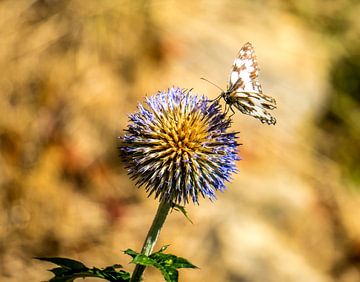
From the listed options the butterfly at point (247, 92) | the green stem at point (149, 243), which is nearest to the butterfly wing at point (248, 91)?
the butterfly at point (247, 92)

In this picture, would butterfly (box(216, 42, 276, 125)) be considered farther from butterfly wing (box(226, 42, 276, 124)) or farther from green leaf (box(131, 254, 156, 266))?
green leaf (box(131, 254, 156, 266))

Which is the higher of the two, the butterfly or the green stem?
the butterfly

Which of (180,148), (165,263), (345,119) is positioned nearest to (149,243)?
(165,263)

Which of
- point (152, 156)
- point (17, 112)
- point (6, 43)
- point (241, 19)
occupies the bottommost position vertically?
point (152, 156)

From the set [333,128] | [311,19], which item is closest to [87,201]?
[333,128]

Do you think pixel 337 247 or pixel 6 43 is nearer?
pixel 337 247

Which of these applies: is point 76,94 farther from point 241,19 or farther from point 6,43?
point 241,19

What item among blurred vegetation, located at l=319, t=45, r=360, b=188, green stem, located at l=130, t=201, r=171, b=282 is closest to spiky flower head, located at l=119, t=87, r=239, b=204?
green stem, located at l=130, t=201, r=171, b=282

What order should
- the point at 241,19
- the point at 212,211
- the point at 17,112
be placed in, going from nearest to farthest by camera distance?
1. the point at 212,211
2. the point at 17,112
3. the point at 241,19
